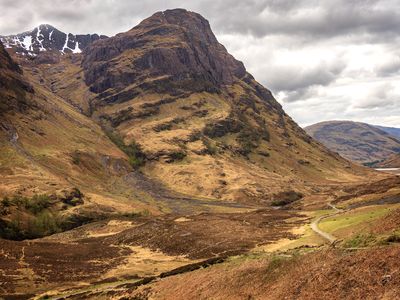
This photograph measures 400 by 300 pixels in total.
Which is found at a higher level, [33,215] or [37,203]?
[37,203]

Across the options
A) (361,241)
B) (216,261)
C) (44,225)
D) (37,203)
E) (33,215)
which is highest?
(37,203)

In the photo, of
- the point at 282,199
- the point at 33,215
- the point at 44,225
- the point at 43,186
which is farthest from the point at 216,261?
the point at 282,199

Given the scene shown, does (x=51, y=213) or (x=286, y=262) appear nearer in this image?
(x=286, y=262)

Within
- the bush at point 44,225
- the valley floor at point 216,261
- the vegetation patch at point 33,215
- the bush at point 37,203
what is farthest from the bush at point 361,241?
the bush at point 37,203

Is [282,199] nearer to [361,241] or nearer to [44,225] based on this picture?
[44,225]

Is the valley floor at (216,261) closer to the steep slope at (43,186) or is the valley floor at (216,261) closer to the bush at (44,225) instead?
the bush at (44,225)

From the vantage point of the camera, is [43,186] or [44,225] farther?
[43,186]

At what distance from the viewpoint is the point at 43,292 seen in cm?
5297

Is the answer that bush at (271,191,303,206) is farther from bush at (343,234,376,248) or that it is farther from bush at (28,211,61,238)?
bush at (343,234,376,248)

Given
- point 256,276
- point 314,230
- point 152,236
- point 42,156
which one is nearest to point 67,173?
point 42,156

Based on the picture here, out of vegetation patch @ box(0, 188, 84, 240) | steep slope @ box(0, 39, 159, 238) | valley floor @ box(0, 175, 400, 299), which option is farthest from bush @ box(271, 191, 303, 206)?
vegetation patch @ box(0, 188, 84, 240)

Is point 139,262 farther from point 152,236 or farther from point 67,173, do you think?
point 67,173

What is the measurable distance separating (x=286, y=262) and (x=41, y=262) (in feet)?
174

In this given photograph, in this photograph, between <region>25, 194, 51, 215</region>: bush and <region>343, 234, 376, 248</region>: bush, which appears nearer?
<region>343, 234, 376, 248</region>: bush
